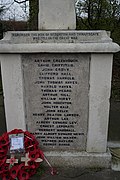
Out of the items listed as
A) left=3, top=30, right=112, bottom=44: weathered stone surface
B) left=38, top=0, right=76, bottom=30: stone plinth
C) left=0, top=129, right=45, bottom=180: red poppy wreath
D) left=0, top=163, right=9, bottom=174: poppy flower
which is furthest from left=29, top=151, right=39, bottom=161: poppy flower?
left=38, top=0, right=76, bottom=30: stone plinth

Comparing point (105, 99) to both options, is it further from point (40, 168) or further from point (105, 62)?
point (40, 168)

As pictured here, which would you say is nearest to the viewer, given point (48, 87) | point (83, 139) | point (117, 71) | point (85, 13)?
point (48, 87)

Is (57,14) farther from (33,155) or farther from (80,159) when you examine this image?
(80,159)

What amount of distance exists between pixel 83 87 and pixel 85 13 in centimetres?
576

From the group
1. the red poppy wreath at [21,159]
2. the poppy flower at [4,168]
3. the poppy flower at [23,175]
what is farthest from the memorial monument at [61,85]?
the poppy flower at [4,168]

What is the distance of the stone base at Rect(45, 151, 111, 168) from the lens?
297cm

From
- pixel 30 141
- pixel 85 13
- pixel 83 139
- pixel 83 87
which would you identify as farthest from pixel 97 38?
pixel 85 13

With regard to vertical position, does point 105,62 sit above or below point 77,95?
above

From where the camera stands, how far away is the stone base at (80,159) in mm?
2967

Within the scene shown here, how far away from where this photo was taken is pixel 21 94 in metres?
2.80

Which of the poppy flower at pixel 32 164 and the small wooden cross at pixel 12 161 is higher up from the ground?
the small wooden cross at pixel 12 161

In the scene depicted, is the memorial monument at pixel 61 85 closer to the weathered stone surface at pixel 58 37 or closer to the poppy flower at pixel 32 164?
the weathered stone surface at pixel 58 37

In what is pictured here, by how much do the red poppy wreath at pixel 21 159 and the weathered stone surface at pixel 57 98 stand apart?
0.64ft

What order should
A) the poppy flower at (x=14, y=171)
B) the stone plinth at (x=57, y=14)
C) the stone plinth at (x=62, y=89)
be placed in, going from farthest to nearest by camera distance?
the stone plinth at (x=57, y=14) → the poppy flower at (x=14, y=171) → the stone plinth at (x=62, y=89)
